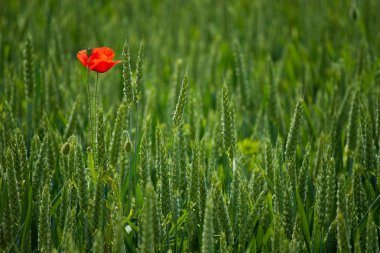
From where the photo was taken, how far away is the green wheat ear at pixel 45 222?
133cm

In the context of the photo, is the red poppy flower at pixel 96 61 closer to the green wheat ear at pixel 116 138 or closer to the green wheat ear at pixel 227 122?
the green wheat ear at pixel 116 138

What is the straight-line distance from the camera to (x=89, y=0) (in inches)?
166

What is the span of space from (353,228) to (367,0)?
2.53 metres

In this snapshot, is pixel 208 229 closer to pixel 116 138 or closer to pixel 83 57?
pixel 116 138

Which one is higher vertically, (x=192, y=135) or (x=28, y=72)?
(x=28, y=72)

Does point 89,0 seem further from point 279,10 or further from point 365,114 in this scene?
point 365,114

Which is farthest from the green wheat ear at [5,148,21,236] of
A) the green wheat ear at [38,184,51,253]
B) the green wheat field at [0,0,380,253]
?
the green wheat ear at [38,184,51,253]

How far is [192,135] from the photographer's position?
208cm

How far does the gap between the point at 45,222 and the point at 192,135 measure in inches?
32.5

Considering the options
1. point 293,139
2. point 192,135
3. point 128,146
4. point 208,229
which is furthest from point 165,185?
point 192,135

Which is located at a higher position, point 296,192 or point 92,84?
point 92,84

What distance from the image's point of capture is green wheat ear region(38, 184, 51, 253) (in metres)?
1.33

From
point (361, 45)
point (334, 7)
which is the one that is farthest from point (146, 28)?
point (361, 45)

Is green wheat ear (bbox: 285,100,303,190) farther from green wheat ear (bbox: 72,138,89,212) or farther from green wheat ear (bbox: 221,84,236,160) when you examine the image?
green wheat ear (bbox: 72,138,89,212)
